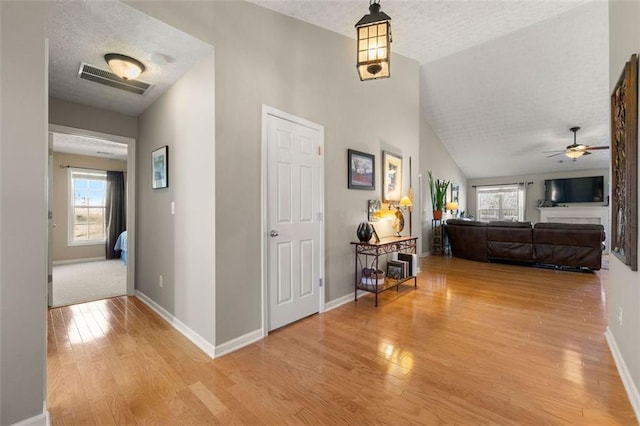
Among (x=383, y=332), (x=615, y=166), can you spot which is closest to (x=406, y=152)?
(x=615, y=166)

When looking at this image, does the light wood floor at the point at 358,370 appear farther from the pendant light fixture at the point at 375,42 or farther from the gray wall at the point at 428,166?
the gray wall at the point at 428,166

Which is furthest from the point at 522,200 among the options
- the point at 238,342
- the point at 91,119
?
the point at 91,119

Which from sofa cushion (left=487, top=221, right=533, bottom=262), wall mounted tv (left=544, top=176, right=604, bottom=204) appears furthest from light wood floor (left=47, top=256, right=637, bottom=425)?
wall mounted tv (left=544, top=176, right=604, bottom=204)

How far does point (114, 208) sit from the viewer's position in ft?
21.1

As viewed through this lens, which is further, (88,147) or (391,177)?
(88,147)

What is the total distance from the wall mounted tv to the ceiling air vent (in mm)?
10194

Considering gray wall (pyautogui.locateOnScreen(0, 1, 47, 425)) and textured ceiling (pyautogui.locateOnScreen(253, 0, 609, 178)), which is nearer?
gray wall (pyautogui.locateOnScreen(0, 1, 47, 425))

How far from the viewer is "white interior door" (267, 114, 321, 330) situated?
259cm

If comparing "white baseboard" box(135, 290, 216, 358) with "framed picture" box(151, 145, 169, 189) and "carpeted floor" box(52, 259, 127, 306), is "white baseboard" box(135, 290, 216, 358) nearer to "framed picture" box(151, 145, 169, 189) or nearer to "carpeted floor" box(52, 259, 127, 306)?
"carpeted floor" box(52, 259, 127, 306)

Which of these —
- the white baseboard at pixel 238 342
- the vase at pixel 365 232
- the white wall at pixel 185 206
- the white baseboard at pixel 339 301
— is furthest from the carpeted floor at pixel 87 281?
the vase at pixel 365 232

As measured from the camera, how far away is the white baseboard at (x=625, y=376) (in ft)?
5.01

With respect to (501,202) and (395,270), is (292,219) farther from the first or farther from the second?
(501,202)

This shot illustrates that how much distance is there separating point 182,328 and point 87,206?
554cm

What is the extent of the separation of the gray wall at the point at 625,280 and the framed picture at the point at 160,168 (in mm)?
3634
